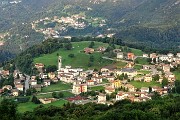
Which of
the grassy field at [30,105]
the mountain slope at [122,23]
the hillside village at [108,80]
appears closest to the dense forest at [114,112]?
the hillside village at [108,80]

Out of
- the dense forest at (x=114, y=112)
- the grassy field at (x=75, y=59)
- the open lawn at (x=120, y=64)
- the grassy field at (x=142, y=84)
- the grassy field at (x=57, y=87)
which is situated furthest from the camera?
the grassy field at (x=75, y=59)

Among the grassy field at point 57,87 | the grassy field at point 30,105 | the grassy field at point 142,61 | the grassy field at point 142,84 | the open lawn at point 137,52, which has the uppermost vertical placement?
the open lawn at point 137,52

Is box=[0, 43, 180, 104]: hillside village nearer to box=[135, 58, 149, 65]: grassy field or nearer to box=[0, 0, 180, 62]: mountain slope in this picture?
box=[135, 58, 149, 65]: grassy field

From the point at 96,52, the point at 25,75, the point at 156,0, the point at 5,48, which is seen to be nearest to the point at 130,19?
the point at 156,0

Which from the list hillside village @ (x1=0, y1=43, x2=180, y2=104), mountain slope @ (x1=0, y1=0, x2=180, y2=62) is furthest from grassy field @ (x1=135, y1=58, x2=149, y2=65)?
mountain slope @ (x1=0, y1=0, x2=180, y2=62)

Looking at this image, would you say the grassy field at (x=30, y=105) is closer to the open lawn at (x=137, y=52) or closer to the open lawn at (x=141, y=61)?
the open lawn at (x=141, y=61)

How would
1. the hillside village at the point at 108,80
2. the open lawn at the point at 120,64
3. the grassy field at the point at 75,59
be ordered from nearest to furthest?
the hillside village at the point at 108,80
the open lawn at the point at 120,64
the grassy field at the point at 75,59

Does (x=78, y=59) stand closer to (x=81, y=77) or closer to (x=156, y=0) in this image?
(x=81, y=77)

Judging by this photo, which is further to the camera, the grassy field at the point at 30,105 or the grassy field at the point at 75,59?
the grassy field at the point at 75,59
